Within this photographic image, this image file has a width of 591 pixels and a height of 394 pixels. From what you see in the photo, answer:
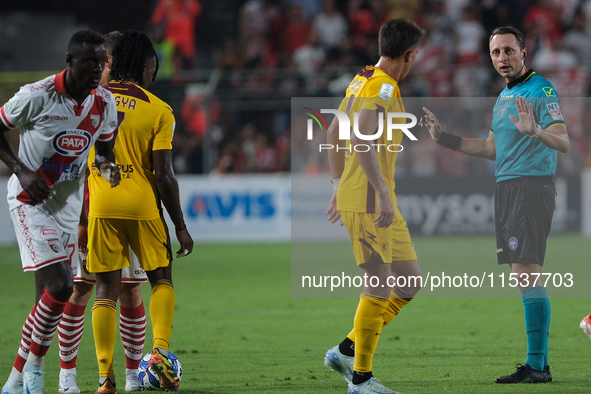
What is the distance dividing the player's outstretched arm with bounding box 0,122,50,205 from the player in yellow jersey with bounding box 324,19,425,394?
181 cm

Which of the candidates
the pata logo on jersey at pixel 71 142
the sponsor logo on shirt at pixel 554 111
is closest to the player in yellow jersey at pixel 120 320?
the pata logo on jersey at pixel 71 142

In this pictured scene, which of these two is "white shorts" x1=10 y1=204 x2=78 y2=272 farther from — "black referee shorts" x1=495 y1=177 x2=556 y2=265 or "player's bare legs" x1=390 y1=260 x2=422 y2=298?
"black referee shorts" x1=495 y1=177 x2=556 y2=265

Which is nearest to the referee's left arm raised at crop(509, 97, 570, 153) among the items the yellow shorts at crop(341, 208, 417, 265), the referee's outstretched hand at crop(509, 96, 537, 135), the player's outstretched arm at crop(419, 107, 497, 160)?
the referee's outstretched hand at crop(509, 96, 537, 135)

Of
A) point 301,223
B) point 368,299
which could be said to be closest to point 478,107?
point 301,223

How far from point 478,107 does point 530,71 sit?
40.1 ft

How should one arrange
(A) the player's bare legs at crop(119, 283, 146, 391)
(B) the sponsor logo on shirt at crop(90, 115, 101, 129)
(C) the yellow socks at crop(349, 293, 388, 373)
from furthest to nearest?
(A) the player's bare legs at crop(119, 283, 146, 391) → (C) the yellow socks at crop(349, 293, 388, 373) → (B) the sponsor logo on shirt at crop(90, 115, 101, 129)

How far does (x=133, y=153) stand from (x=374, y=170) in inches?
58.4

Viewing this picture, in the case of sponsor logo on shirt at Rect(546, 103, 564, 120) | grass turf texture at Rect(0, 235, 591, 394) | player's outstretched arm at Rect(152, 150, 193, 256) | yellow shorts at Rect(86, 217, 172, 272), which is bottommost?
grass turf texture at Rect(0, 235, 591, 394)

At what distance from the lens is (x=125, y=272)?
5.09 meters

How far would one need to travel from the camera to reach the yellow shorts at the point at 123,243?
4.77 meters

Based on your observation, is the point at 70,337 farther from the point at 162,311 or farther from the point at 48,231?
the point at 48,231

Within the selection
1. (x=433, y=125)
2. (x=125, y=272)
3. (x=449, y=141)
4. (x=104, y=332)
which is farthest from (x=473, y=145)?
(x=104, y=332)

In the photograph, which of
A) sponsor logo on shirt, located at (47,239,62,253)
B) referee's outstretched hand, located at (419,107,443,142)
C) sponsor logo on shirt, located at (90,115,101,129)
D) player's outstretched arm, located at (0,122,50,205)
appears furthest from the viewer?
referee's outstretched hand, located at (419,107,443,142)

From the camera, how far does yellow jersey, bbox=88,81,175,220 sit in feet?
15.7
